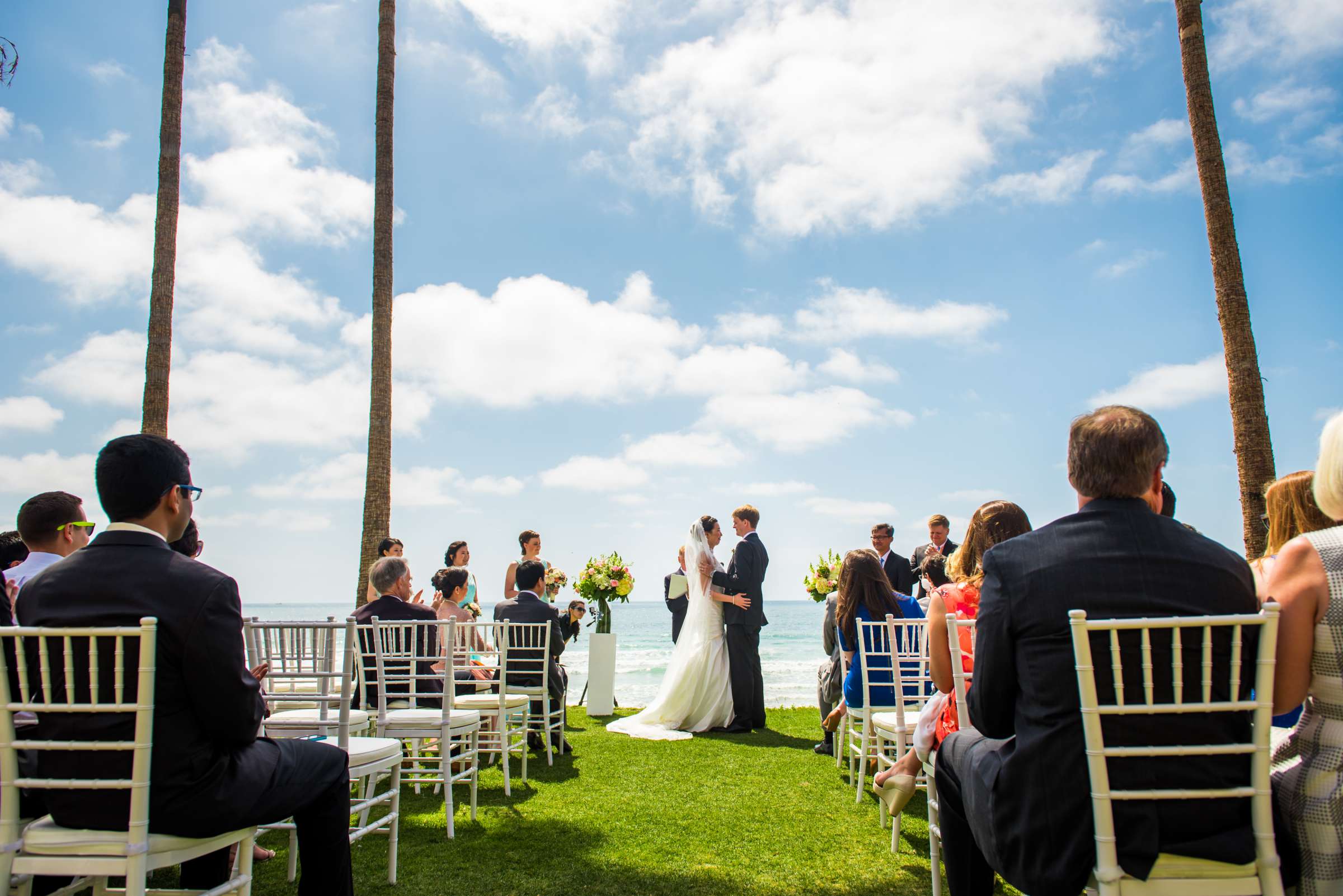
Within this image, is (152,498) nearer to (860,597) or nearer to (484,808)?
(484,808)

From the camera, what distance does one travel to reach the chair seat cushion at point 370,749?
344 centimetres

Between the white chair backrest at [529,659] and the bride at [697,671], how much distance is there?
1.84m

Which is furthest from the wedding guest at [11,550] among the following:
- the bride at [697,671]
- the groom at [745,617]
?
the groom at [745,617]

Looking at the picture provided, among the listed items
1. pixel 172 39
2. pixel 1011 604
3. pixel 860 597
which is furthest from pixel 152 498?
pixel 172 39

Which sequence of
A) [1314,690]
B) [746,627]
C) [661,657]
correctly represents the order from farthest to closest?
1. [661,657]
2. [746,627]
3. [1314,690]

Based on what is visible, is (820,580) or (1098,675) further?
(820,580)

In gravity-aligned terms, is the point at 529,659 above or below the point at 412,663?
below

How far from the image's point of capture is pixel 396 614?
562 centimetres

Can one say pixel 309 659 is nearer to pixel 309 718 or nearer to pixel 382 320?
pixel 309 718

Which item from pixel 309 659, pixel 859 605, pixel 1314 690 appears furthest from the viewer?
pixel 859 605

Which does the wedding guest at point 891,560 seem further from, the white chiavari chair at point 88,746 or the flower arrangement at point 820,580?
the white chiavari chair at point 88,746

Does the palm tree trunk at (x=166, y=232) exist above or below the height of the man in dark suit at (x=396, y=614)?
above

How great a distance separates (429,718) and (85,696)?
2.71 metres

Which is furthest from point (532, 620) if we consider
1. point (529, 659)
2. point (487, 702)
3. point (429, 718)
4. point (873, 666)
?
point (873, 666)
